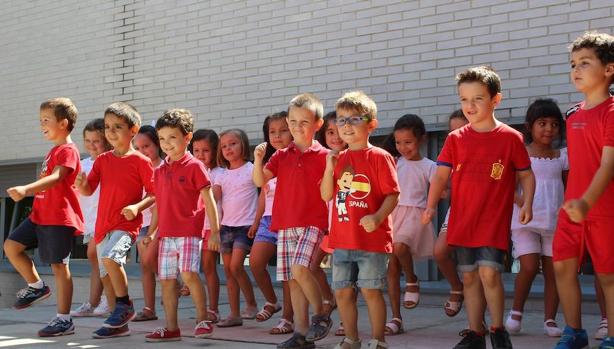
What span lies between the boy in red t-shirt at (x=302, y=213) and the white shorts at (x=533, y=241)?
143cm

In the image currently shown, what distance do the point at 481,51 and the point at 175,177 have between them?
334 centimetres

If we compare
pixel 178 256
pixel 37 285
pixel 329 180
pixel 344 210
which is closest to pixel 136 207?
pixel 178 256

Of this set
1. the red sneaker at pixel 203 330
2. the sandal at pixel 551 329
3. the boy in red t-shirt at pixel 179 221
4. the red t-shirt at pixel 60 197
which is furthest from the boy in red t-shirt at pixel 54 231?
the sandal at pixel 551 329

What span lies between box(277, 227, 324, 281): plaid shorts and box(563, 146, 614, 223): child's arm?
5.46 feet

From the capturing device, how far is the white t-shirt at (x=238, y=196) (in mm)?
6777

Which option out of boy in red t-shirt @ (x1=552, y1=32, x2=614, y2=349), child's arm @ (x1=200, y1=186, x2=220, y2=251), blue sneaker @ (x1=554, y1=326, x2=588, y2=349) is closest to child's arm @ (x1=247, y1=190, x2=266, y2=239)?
child's arm @ (x1=200, y1=186, x2=220, y2=251)

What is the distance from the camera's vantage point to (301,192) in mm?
5297

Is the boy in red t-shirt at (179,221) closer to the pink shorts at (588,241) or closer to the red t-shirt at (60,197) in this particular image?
the red t-shirt at (60,197)

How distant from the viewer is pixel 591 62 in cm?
445

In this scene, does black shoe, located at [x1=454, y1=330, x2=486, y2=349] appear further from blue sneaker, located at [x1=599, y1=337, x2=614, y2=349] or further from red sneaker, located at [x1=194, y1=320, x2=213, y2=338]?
red sneaker, located at [x1=194, y1=320, x2=213, y2=338]

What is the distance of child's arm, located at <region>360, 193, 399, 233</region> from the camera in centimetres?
452

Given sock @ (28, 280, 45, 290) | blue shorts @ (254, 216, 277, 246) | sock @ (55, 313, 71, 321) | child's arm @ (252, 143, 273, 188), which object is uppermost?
child's arm @ (252, 143, 273, 188)

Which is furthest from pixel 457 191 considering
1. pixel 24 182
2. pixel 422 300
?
pixel 24 182

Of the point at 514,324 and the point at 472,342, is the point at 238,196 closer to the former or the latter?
the point at 514,324
